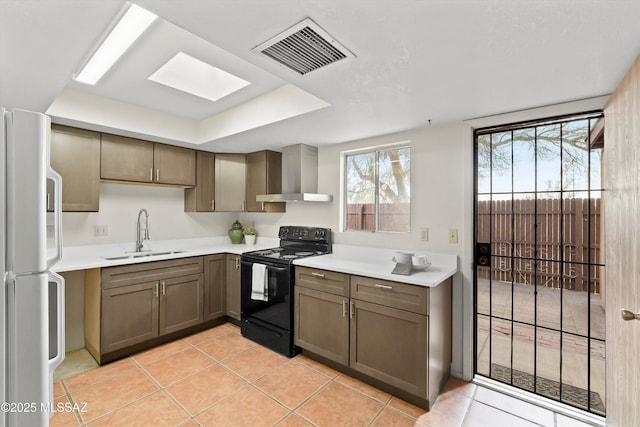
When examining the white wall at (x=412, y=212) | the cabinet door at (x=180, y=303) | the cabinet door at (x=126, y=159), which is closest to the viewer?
the white wall at (x=412, y=212)

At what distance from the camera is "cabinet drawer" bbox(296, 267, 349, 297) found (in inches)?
96.3

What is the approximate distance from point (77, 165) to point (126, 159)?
0.41 m

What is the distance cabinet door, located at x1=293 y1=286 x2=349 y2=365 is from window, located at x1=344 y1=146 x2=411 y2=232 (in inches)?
36.2

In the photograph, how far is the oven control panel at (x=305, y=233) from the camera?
330 centimetres

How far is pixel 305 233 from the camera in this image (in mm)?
3475

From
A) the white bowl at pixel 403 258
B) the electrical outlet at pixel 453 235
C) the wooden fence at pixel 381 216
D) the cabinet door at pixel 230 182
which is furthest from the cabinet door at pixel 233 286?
the electrical outlet at pixel 453 235

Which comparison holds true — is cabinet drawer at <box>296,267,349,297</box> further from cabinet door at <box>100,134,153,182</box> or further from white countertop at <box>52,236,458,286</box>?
cabinet door at <box>100,134,153,182</box>

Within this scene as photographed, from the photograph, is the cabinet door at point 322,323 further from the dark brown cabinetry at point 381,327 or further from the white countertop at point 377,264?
the white countertop at point 377,264

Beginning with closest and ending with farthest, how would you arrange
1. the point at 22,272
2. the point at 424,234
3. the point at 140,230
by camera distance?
the point at 22,272 < the point at 424,234 < the point at 140,230

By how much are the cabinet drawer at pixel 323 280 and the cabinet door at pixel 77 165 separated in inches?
79.9

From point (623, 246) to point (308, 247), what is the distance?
258cm

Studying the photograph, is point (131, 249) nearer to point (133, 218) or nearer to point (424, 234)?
point (133, 218)

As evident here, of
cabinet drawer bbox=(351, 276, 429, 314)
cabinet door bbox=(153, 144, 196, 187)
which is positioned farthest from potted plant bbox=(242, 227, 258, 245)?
cabinet drawer bbox=(351, 276, 429, 314)

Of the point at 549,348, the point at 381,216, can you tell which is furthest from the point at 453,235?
the point at 549,348
